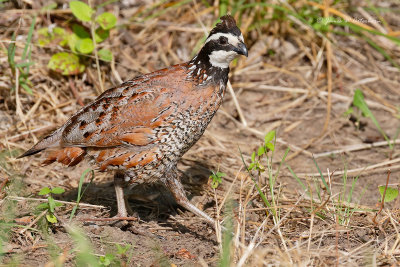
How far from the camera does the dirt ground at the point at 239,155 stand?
12.5ft

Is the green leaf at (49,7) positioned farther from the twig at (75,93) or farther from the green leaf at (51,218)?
the green leaf at (51,218)

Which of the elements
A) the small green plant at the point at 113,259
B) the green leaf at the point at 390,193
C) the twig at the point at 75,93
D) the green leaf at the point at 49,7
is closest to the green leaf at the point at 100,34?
the twig at the point at 75,93

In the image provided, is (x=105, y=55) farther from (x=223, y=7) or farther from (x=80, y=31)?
(x=223, y=7)

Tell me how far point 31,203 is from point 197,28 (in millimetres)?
3489

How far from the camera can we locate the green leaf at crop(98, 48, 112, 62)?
19.2ft

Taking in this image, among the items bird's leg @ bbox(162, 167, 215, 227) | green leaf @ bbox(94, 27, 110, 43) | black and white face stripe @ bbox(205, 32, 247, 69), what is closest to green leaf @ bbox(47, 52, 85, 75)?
green leaf @ bbox(94, 27, 110, 43)

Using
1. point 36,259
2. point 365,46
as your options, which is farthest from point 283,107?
point 36,259

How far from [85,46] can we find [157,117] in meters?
2.25

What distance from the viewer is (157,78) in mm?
4223

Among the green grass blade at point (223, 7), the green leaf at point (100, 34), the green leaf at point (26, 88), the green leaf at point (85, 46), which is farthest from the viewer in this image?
the green grass blade at point (223, 7)

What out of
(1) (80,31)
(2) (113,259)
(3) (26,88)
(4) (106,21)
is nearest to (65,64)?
(1) (80,31)

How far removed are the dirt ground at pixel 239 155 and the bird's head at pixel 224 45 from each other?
1.04 meters

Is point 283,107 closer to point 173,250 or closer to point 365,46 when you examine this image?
point 365,46

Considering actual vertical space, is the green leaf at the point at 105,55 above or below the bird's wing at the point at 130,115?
above
